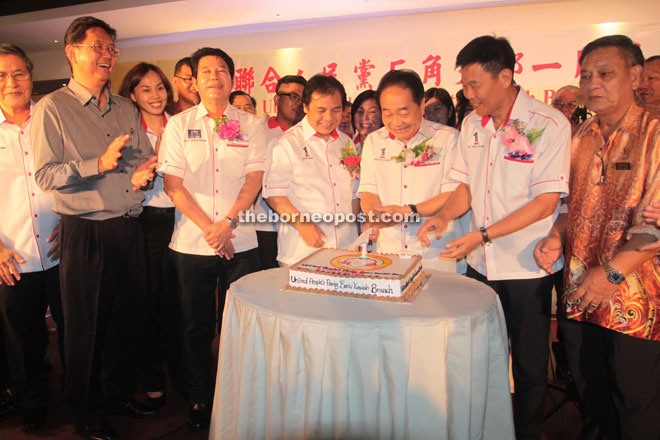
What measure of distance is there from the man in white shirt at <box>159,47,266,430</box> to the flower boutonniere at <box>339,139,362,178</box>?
0.55 meters

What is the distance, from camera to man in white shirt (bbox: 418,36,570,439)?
2016 mm

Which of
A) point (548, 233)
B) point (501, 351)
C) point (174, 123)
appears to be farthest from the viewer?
point (174, 123)

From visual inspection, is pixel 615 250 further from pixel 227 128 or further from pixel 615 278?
pixel 227 128

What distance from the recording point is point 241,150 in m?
2.55

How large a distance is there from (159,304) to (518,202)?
2.25 metres

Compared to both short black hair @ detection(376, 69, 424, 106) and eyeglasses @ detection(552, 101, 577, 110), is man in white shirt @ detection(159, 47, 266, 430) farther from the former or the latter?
eyeglasses @ detection(552, 101, 577, 110)

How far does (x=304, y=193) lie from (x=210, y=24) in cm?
395

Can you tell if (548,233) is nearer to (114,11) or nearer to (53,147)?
(53,147)

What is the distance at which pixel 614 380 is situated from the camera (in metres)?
1.82

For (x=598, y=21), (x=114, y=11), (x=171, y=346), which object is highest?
(x=114, y=11)

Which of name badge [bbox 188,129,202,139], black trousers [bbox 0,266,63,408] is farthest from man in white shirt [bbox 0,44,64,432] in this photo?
name badge [bbox 188,129,202,139]

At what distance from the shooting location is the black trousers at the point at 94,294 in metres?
2.26

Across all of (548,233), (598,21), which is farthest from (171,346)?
(598,21)

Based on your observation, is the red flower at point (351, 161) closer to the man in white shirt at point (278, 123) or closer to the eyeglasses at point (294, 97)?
the man in white shirt at point (278, 123)
